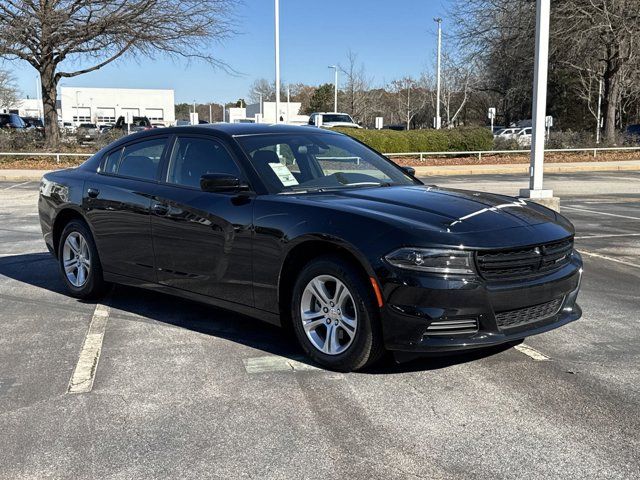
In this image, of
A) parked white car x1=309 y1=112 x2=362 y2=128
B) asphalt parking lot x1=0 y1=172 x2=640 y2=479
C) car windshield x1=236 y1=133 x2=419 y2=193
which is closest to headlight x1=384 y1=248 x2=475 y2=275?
asphalt parking lot x1=0 y1=172 x2=640 y2=479

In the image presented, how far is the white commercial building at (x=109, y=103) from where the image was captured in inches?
3487

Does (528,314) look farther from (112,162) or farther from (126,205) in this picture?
(112,162)

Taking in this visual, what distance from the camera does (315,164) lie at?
5.34 metres

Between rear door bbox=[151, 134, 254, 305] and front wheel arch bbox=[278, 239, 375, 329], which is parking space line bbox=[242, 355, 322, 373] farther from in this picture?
rear door bbox=[151, 134, 254, 305]

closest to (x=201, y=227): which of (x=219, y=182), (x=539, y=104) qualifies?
(x=219, y=182)

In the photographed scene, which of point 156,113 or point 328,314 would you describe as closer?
point 328,314

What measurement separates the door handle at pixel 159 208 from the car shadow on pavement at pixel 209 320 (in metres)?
0.88

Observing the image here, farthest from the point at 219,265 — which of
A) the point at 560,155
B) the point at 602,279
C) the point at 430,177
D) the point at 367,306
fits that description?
the point at 560,155

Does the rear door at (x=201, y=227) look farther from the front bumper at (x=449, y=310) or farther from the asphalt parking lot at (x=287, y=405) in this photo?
the front bumper at (x=449, y=310)

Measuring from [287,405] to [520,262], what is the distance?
5.36 ft

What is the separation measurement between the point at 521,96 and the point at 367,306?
2204 inches

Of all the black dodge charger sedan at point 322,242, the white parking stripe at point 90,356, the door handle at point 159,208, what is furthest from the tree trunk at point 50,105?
the door handle at point 159,208

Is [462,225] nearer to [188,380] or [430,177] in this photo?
[188,380]

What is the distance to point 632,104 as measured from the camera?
177 feet
